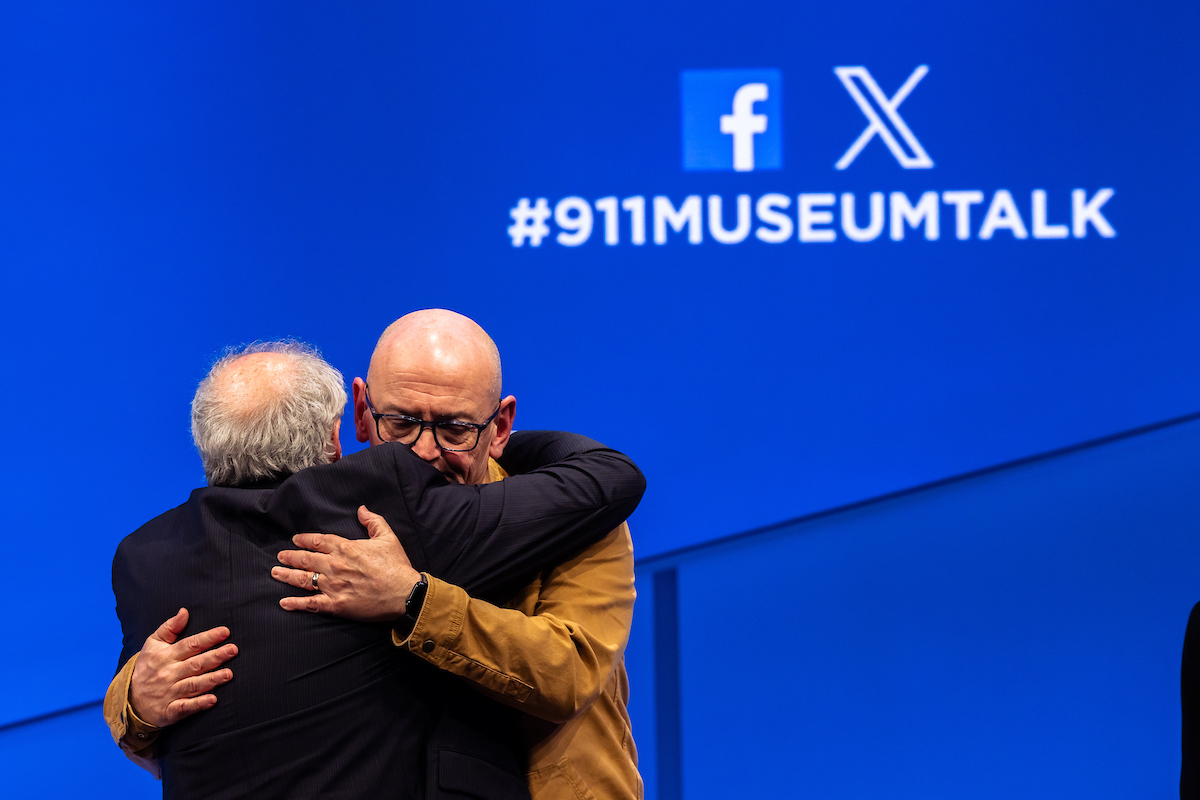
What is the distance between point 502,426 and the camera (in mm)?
1474

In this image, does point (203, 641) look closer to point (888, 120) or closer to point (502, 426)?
point (502, 426)

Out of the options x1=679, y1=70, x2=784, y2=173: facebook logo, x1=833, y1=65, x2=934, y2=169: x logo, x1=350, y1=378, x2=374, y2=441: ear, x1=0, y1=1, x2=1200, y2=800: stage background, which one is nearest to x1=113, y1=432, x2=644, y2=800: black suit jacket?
x1=350, y1=378, x2=374, y2=441: ear

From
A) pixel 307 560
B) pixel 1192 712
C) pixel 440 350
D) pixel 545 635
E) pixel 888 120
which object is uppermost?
pixel 888 120

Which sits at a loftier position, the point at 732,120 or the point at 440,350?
the point at 732,120

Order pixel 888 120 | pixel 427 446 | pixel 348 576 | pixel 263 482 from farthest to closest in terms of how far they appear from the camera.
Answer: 1. pixel 888 120
2. pixel 427 446
3. pixel 263 482
4. pixel 348 576

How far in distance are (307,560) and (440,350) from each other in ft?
1.17

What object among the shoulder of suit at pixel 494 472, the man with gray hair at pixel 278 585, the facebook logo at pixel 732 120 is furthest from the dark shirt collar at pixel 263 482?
the facebook logo at pixel 732 120

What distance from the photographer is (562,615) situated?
4.26 ft

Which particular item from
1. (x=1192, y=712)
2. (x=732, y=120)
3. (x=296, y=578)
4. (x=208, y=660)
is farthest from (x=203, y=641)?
(x=732, y=120)

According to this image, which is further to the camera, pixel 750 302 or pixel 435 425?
pixel 750 302

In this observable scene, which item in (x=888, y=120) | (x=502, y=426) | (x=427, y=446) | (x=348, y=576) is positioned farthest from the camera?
(x=888, y=120)

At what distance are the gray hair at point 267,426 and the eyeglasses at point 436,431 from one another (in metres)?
0.09

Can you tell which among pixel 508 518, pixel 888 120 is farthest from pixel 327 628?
pixel 888 120

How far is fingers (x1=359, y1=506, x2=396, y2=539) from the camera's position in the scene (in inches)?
46.3
